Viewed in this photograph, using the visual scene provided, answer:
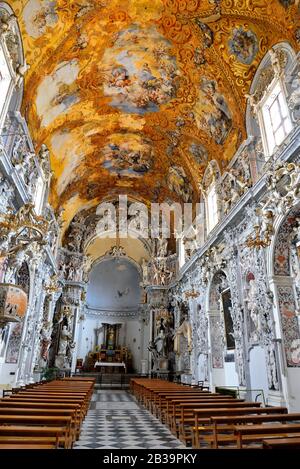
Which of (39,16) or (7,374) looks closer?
(39,16)

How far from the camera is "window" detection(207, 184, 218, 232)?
15.5m

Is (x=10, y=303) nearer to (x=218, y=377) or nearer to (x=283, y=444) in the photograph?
(x=283, y=444)

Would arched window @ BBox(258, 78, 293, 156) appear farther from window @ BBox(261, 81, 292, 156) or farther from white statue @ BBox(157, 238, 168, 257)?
white statue @ BBox(157, 238, 168, 257)

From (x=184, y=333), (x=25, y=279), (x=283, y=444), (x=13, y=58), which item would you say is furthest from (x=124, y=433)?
(x=184, y=333)

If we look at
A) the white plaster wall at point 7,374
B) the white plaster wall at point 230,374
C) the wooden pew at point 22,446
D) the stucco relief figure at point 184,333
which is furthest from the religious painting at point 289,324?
the white plaster wall at point 7,374

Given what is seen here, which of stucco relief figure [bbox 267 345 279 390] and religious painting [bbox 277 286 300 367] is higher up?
religious painting [bbox 277 286 300 367]

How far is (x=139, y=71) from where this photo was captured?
45.1 ft

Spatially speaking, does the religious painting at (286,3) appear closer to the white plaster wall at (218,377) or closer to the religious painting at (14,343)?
the white plaster wall at (218,377)

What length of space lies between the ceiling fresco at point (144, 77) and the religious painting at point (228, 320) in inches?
240

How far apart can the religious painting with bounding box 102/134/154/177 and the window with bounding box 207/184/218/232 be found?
4817mm

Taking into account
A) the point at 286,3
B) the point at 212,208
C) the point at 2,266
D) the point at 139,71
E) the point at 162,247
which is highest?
the point at 139,71

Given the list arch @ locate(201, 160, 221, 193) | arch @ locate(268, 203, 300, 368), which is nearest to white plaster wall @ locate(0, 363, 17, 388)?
arch @ locate(268, 203, 300, 368)

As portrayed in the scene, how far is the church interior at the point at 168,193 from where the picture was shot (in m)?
7.32

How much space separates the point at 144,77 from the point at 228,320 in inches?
435
